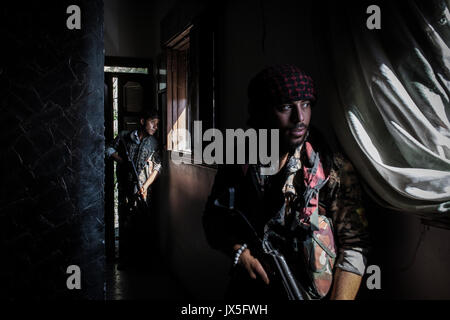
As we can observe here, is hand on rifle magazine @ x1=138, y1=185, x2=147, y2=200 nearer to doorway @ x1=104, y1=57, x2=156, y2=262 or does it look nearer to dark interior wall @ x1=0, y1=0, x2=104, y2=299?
doorway @ x1=104, y1=57, x2=156, y2=262

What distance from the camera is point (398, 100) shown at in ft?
3.72

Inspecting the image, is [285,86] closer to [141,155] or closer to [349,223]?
[349,223]

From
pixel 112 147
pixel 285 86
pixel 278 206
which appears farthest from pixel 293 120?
pixel 112 147

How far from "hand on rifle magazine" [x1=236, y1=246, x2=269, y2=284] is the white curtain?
0.42 meters

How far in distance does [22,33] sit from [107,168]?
144 inches

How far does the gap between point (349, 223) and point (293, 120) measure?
1.12ft

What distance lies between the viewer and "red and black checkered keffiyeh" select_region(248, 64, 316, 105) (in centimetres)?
114

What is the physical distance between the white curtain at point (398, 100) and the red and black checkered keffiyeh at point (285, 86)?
190 millimetres

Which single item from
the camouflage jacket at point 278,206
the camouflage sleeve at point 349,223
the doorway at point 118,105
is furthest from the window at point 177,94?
the camouflage sleeve at point 349,223

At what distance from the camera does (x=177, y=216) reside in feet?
12.7

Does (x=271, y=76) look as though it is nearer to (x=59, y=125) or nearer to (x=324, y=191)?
(x=324, y=191)

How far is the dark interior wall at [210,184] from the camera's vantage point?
1231 mm
